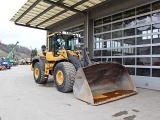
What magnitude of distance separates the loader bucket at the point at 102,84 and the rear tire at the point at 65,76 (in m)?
0.67

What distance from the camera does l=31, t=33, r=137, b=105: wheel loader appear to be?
636 centimetres

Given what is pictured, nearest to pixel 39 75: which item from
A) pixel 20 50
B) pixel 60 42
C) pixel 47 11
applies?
pixel 60 42

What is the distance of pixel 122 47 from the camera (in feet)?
32.4

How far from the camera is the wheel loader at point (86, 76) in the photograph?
6359 mm

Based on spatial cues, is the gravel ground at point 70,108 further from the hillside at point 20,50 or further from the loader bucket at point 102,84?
the hillside at point 20,50

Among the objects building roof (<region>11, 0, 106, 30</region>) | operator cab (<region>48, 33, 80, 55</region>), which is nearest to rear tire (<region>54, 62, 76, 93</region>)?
operator cab (<region>48, 33, 80, 55</region>)

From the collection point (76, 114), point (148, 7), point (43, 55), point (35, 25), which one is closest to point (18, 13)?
point (35, 25)

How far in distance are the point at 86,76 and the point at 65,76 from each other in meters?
0.99

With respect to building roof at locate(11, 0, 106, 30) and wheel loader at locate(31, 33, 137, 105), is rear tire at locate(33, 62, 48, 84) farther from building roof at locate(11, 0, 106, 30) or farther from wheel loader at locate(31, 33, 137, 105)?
building roof at locate(11, 0, 106, 30)

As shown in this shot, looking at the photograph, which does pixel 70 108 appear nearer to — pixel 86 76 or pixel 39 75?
pixel 86 76

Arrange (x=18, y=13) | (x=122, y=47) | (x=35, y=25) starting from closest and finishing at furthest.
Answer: (x=122, y=47)
(x=18, y=13)
(x=35, y=25)

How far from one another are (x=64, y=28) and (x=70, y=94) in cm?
793

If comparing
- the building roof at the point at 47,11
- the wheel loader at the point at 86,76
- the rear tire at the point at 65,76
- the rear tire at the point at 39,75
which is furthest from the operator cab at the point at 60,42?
the building roof at the point at 47,11

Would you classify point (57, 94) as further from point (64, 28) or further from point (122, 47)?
point (64, 28)
